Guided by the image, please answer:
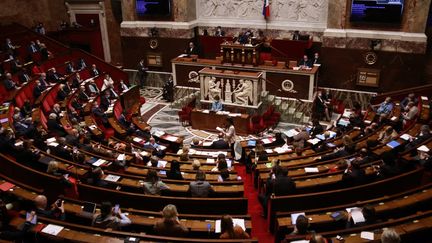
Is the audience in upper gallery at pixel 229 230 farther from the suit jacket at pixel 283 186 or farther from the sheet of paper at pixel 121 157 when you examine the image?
the sheet of paper at pixel 121 157

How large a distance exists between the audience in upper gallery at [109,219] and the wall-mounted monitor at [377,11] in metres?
12.3

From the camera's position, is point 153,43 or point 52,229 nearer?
point 52,229

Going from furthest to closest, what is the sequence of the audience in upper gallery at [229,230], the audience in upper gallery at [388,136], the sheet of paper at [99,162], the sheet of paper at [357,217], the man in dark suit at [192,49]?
the man in dark suit at [192,49] < the audience in upper gallery at [388,136] < the sheet of paper at [99,162] < the sheet of paper at [357,217] < the audience in upper gallery at [229,230]

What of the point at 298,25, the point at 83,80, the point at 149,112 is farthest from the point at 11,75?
the point at 298,25

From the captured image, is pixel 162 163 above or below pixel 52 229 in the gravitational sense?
below

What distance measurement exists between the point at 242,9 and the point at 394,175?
40.3ft

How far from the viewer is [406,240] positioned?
17.5ft

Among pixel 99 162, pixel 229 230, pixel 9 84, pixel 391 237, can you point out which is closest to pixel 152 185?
pixel 99 162

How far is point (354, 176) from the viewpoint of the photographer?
6.97m

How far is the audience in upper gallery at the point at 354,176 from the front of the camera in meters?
6.95

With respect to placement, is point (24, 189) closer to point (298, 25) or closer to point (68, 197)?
point (68, 197)

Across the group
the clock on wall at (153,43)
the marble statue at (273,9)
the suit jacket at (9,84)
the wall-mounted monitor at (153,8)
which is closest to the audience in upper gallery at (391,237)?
the suit jacket at (9,84)

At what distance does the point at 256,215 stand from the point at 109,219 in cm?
289

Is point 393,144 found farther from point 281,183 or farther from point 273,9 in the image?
point 273,9
